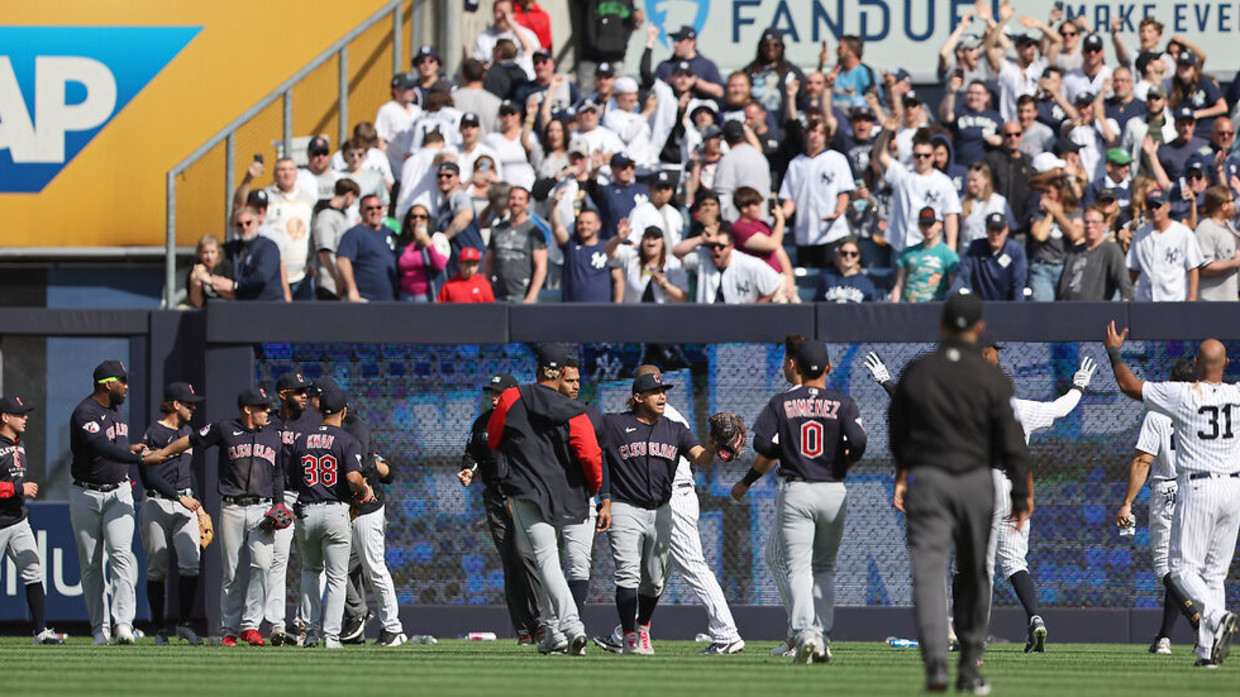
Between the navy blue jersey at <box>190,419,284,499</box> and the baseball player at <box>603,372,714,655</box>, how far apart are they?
2882 mm

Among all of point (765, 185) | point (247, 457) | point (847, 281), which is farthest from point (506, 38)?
point (247, 457)

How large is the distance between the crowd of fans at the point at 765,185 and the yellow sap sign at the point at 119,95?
2249 millimetres

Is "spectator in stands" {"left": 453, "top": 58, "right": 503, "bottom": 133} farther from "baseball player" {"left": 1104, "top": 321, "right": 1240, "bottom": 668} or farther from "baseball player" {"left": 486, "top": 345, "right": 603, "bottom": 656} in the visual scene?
"baseball player" {"left": 1104, "top": 321, "right": 1240, "bottom": 668}

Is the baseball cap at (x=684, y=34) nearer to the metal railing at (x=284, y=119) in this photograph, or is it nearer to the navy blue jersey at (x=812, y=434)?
the metal railing at (x=284, y=119)

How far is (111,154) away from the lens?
21.7 m

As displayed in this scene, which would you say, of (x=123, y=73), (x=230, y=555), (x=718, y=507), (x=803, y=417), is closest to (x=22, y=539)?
(x=230, y=555)

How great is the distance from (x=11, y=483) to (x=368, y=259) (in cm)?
381

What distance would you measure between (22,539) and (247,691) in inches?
250

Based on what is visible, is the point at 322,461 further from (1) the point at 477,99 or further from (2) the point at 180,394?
(1) the point at 477,99

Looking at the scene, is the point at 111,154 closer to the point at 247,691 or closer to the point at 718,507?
the point at 718,507

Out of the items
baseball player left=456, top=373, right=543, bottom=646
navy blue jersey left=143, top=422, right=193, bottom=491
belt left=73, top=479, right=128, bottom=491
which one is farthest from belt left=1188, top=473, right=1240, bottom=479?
belt left=73, top=479, right=128, bottom=491

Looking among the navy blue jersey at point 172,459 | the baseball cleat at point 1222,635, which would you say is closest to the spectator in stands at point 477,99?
the navy blue jersey at point 172,459

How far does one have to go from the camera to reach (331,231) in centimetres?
1722

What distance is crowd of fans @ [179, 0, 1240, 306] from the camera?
16.6 metres
